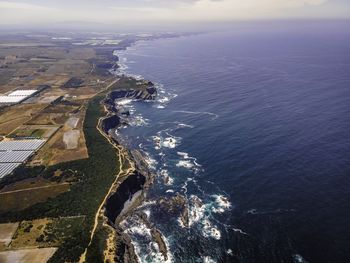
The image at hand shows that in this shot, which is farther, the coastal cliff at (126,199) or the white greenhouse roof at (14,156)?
the white greenhouse roof at (14,156)

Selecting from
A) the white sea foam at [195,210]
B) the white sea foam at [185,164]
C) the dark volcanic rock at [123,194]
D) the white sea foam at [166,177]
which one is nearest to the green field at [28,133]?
the dark volcanic rock at [123,194]

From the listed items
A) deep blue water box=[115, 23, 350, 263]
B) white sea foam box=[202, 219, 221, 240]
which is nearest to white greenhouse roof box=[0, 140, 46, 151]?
deep blue water box=[115, 23, 350, 263]

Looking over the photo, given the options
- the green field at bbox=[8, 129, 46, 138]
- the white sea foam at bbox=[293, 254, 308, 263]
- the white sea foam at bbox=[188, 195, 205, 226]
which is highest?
the white sea foam at bbox=[293, 254, 308, 263]

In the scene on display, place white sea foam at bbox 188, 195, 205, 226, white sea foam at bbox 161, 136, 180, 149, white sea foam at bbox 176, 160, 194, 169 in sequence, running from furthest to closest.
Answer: white sea foam at bbox 161, 136, 180, 149 < white sea foam at bbox 176, 160, 194, 169 < white sea foam at bbox 188, 195, 205, 226

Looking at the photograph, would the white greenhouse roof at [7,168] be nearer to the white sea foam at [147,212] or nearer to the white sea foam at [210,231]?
the white sea foam at [147,212]

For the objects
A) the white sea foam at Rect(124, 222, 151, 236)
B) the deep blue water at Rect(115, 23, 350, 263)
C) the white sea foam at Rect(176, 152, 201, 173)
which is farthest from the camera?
the white sea foam at Rect(176, 152, 201, 173)

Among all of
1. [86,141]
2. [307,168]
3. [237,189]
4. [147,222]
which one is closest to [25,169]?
[86,141]

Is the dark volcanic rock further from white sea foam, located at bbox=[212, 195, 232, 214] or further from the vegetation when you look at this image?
white sea foam, located at bbox=[212, 195, 232, 214]

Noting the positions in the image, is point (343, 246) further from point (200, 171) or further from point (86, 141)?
point (86, 141)

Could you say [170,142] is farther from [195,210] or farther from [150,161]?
[195,210]
